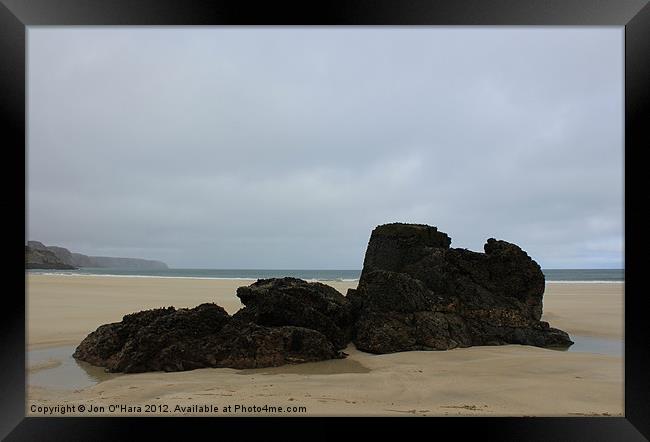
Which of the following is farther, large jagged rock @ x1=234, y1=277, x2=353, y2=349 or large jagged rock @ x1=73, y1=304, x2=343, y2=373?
large jagged rock @ x1=234, y1=277, x2=353, y2=349

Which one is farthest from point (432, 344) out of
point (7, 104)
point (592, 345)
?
point (7, 104)

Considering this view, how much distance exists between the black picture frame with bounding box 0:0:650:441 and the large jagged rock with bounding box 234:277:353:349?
5.76ft

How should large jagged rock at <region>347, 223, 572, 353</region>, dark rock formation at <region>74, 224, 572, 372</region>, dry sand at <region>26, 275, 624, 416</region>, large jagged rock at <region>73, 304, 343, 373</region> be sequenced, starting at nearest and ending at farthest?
dry sand at <region>26, 275, 624, 416</region> < large jagged rock at <region>73, 304, 343, 373</region> < dark rock formation at <region>74, 224, 572, 372</region> < large jagged rock at <region>347, 223, 572, 353</region>

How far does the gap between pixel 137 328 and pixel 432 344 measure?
352cm

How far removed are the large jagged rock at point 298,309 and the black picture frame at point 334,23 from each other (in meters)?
1.76

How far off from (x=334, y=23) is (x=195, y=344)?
3439mm

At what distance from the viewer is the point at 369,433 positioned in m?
2.89

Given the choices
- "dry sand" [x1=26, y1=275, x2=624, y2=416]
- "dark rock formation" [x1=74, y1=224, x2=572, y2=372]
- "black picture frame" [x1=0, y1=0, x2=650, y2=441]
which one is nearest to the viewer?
"black picture frame" [x1=0, y1=0, x2=650, y2=441]

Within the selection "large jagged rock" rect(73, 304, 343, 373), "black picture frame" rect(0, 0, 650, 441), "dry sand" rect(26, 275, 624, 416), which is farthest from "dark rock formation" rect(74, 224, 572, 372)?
"black picture frame" rect(0, 0, 650, 441)

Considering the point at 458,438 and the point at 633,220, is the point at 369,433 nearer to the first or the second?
the point at 458,438

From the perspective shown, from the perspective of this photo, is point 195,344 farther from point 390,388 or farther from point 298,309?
point 390,388

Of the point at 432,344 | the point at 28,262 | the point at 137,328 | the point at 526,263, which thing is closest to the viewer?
the point at 28,262

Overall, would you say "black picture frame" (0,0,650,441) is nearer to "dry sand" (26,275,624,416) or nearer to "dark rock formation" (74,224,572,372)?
"dry sand" (26,275,624,416)

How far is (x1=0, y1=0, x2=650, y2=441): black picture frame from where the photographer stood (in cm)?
286
